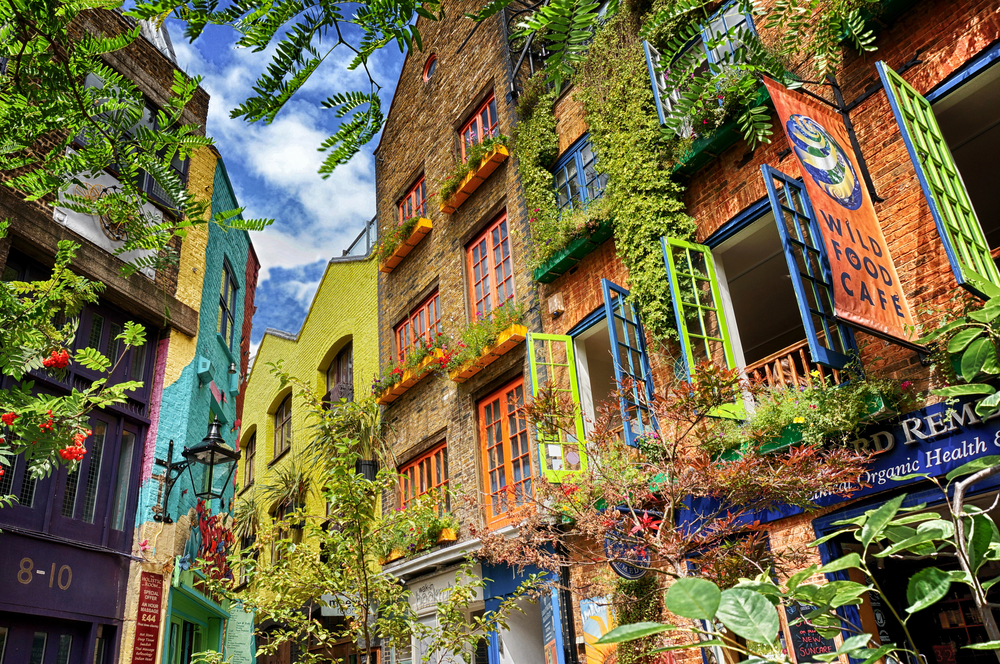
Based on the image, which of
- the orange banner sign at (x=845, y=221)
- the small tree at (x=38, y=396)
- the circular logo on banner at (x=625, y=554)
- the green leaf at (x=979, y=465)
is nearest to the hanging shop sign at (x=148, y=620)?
the small tree at (x=38, y=396)

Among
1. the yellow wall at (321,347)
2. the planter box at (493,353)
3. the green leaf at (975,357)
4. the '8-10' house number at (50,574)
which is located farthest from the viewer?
the yellow wall at (321,347)

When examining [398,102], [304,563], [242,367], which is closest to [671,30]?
[304,563]

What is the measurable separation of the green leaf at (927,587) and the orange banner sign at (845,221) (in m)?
4.33

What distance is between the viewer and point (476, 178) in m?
12.9

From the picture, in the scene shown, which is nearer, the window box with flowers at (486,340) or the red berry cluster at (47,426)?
the red berry cluster at (47,426)

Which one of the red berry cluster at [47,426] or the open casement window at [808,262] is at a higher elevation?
the open casement window at [808,262]

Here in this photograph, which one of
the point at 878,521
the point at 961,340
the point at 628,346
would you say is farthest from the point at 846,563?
the point at 628,346

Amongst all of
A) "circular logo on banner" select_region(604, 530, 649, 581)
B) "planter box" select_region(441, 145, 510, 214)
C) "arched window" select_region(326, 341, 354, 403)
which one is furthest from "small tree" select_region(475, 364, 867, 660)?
"arched window" select_region(326, 341, 354, 403)

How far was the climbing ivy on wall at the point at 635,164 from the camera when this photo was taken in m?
8.37

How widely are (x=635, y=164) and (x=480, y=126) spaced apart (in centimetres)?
554

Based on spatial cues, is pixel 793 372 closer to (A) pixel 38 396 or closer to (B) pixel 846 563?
(B) pixel 846 563

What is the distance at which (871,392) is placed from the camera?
5.87 metres

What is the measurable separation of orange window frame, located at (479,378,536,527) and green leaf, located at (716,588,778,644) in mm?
9351

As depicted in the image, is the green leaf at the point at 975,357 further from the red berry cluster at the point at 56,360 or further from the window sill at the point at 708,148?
the red berry cluster at the point at 56,360
